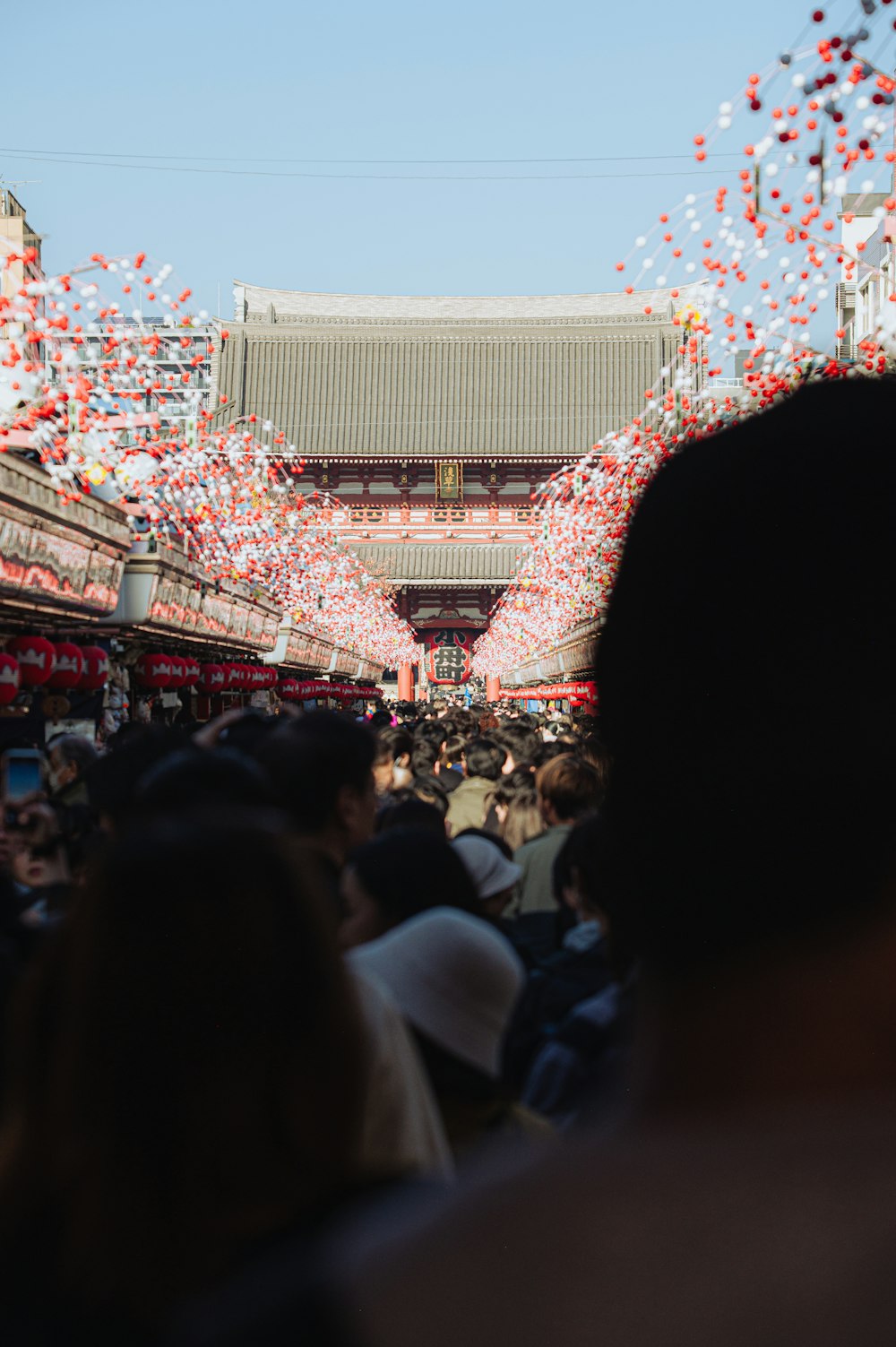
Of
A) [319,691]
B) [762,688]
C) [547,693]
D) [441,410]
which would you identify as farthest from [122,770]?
[441,410]

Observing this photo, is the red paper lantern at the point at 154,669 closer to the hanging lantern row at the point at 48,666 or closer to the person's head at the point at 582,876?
the hanging lantern row at the point at 48,666

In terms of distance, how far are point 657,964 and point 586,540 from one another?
54.7 ft

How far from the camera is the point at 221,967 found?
1.60m

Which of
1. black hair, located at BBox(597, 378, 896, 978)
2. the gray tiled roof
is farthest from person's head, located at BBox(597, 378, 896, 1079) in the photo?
the gray tiled roof

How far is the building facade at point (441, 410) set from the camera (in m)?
44.3

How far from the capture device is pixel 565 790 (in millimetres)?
5777

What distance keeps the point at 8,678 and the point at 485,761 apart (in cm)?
312

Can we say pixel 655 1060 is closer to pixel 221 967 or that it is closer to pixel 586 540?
pixel 221 967

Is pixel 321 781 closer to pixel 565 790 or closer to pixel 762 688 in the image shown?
pixel 565 790

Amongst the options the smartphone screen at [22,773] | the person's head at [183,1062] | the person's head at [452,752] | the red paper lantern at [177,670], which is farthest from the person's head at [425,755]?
the person's head at [183,1062]

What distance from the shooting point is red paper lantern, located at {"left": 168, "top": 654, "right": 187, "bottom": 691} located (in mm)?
14406

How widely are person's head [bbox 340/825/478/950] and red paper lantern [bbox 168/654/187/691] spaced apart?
1135cm

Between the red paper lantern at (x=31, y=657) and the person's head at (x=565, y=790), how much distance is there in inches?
194

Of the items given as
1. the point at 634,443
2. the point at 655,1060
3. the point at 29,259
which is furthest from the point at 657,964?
the point at 634,443
